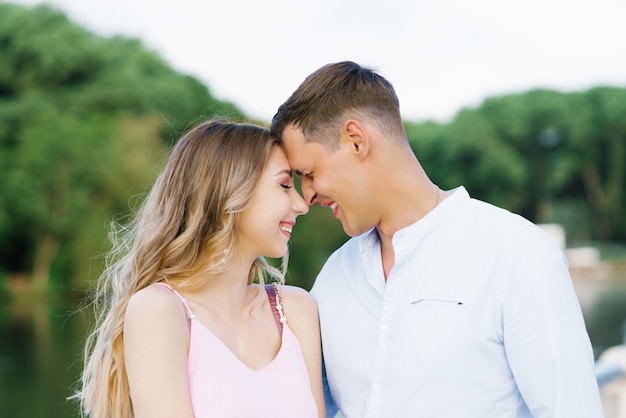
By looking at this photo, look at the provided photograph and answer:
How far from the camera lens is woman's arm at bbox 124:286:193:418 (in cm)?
207

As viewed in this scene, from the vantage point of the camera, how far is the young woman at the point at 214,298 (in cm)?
216

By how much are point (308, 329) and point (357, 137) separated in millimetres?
569

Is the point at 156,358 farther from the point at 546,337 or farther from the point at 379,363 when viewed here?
the point at 546,337

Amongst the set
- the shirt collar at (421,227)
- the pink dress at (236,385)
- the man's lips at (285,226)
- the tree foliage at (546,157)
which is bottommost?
the tree foliage at (546,157)

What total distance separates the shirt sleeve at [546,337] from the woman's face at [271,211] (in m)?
0.64

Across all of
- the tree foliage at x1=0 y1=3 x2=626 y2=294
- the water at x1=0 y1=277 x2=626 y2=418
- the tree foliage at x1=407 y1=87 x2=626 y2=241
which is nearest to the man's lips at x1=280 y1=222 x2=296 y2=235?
the water at x1=0 y1=277 x2=626 y2=418

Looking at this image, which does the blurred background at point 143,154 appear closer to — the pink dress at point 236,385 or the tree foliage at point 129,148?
the tree foliage at point 129,148

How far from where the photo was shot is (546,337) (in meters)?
1.98

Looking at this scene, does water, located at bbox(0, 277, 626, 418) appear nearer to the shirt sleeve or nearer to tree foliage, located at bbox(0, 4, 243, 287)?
tree foliage, located at bbox(0, 4, 243, 287)

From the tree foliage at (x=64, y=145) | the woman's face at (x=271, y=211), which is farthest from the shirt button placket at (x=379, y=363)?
the tree foliage at (x=64, y=145)

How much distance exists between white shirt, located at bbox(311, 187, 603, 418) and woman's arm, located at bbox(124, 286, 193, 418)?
45cm

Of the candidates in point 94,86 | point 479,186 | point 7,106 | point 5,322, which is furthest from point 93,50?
point 479,186

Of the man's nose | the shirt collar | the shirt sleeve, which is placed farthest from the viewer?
the man's nose

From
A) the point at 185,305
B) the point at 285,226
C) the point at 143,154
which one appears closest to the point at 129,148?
the point at 143,154
